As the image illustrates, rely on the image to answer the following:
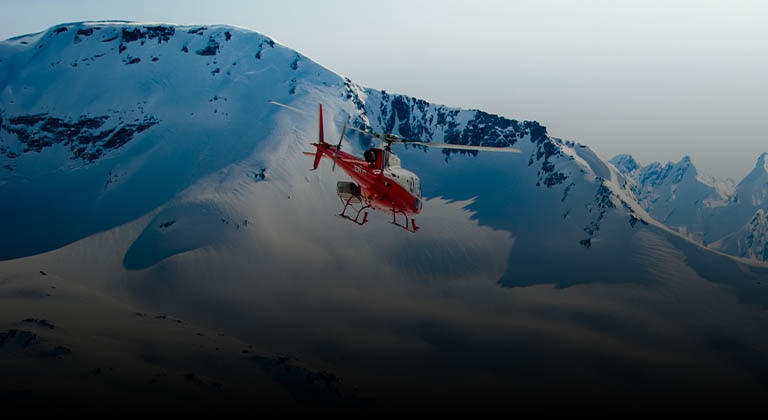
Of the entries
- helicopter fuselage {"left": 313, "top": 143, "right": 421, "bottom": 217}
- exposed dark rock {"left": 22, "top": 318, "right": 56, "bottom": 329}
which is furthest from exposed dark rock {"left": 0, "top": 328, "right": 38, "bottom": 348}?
helicopter fuselage {"left": 313, "top": 143, "right": 421, "bottom": 217}

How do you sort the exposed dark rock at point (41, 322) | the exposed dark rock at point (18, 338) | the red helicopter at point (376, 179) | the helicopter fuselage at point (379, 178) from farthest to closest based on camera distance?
the exposed dark rock at point (41, 322)
the exposed dark rock at point (18, 338)
the helicopter fuselage at point (379, 178)
the red helicopter at point (376, 179)

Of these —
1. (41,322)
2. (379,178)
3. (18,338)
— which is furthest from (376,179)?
(41,322)

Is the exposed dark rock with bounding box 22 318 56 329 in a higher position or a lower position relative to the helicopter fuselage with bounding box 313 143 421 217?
lower

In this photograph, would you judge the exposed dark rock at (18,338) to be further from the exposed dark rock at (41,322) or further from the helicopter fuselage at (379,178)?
the helicopter fuselage at (379,178)

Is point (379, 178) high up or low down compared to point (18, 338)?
up

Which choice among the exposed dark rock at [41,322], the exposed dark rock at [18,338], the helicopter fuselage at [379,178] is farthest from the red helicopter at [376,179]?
the exposed dark rock at [41,322]

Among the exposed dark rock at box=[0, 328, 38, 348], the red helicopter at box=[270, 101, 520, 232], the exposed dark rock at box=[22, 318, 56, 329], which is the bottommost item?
the exposed dark rock at box=[22, 318, 56, 329]

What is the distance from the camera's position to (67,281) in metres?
164

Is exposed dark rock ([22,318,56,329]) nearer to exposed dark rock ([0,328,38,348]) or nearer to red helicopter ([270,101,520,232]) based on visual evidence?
exposed dark rock ([0,328,38,348])

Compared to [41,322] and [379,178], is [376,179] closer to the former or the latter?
[379,178]

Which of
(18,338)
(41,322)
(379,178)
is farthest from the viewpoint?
(41,322)

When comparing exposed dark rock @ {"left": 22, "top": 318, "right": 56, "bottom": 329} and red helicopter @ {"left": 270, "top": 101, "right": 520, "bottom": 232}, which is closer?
red helicopter @ {"left": 270, "top": 101, "right": 520, "bottom": 232}

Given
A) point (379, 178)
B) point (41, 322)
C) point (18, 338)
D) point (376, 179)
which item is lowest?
point (41, 322)

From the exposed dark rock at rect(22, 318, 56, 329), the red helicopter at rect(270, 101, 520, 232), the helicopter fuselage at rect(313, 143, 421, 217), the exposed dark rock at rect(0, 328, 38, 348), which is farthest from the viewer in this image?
the exposed dark rock at rect(22, 318, 56, 329)
